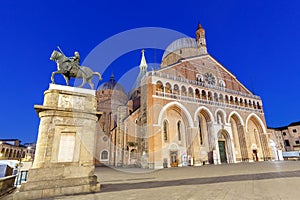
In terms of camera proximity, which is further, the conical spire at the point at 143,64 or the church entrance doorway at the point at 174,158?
the conical spire at the point at 143,64

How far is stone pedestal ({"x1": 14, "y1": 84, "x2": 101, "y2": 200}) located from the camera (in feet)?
15.7

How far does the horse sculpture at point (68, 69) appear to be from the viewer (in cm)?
636

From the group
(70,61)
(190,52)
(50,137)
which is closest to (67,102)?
(50,137)

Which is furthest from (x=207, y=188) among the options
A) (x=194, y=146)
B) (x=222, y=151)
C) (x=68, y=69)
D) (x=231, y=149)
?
(x=231, y=149)

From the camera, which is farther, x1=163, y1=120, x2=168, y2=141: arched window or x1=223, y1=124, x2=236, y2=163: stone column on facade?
x1=223, y1=124, x2=236, y2=163: stone column on facade

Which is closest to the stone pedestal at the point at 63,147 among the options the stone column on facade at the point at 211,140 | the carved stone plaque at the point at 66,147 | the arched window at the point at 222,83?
the carved stone plaque at the point at 66,147

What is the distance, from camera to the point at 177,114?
20766 mm

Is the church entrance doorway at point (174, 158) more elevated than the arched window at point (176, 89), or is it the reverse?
the arched window at point (176, 89)

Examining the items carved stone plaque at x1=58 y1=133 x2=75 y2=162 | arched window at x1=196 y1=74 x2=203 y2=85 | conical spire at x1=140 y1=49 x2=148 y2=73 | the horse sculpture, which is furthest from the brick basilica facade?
conical spire at x1=140 y1=49 x2=148 y2=73

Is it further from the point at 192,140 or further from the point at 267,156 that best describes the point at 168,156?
the point at 267,156

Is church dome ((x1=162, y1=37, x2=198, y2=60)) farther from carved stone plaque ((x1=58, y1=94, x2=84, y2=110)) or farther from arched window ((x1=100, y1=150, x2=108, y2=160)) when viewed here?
carved stone plaque ((x1=58, y1=94, x2=84, y2=110))

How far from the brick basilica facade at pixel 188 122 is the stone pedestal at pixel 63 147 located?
11399 millimetres

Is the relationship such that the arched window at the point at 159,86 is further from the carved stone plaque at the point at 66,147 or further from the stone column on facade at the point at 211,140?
the carved stone plaque at the point at 66,147

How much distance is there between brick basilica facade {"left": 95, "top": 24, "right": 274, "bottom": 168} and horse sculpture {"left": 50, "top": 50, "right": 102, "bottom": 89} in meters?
11.3
